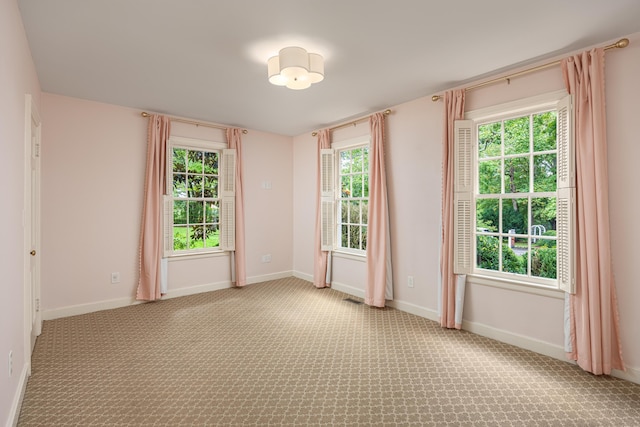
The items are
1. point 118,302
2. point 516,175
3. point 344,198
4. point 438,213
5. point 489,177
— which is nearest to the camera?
point 516,175

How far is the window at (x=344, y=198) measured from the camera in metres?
5.02

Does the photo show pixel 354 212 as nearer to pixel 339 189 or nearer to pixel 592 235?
pixel 339 189

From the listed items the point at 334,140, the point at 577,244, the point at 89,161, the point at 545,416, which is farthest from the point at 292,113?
the point at 545,416

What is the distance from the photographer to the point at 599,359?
8.48 ft

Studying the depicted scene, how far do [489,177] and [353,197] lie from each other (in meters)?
2.03

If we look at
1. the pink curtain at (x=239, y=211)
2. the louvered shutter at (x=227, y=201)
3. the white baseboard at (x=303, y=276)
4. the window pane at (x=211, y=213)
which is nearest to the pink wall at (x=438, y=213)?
the white baseboard at (x=303, y=276)

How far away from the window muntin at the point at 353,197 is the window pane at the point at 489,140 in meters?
1.67

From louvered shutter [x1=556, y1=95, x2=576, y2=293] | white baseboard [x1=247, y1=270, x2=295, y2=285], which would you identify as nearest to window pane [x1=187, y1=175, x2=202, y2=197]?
white baseboard [x1=247, y1=270, x2=295, y2=285]

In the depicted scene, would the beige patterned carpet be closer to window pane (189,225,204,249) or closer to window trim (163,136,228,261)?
window trim (163,136,228,261)

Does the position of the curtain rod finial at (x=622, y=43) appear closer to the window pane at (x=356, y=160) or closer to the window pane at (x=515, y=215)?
→ the window pane at (x=515, y=215)

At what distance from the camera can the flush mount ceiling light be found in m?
2.66

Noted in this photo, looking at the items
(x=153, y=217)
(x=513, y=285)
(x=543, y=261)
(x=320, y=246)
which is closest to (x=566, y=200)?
(x=543, y=261)

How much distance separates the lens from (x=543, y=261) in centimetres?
316

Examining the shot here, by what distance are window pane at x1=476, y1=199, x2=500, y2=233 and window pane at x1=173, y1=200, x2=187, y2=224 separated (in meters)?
3.99
